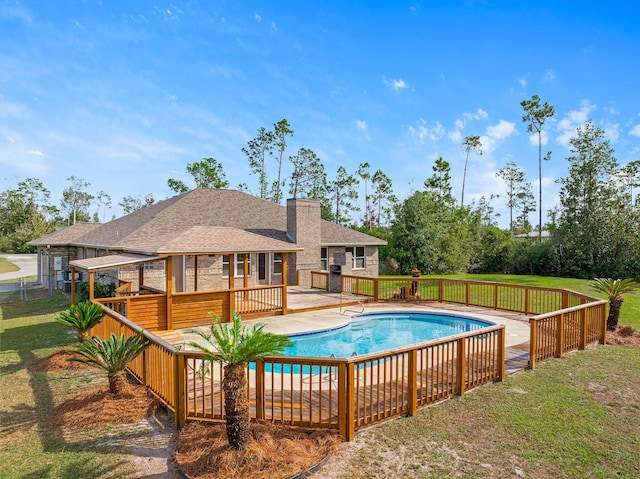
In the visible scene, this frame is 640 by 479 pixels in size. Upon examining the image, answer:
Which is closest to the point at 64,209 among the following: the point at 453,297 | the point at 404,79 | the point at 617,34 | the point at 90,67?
the point at 90,67

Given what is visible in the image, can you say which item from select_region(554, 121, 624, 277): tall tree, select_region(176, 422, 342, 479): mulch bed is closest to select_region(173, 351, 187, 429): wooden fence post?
select_region(176, 422, 342, 479): mulch bed

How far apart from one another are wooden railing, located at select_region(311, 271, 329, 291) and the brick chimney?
0.42 metres

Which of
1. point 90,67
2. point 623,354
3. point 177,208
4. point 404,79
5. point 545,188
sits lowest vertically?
point 623,354

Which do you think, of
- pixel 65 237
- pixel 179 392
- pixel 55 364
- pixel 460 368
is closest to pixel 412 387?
pixel 460 368

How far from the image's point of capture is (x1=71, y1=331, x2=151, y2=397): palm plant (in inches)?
243

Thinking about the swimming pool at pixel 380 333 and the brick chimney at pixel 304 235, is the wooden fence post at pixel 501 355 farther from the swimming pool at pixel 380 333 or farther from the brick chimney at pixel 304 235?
the brick chimney at pixel 304 235

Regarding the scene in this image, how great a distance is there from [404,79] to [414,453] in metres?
23.3

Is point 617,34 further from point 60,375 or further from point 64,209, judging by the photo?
point 64,209

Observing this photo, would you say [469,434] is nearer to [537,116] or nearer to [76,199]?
[537,116]

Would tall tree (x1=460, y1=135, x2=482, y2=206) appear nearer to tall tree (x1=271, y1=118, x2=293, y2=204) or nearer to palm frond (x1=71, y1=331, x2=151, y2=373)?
tall tree (x1=271, y1=118, x2=293, y2=204)

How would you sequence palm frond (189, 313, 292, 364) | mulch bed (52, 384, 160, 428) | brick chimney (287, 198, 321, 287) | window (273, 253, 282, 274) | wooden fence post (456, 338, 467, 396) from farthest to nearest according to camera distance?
brick chimney (287, 198, 321, 287) < window (273, 253, 282, 274) < wooden fence post (456, 338, 467, 396) < mulch bed (52, 384, 160, 428) < palm frond (189, 313, 292, 364)

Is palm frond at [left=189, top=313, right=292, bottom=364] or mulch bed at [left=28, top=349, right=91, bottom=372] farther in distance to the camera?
mulch bed at [left=28, top=349, right=91, bottom=372]

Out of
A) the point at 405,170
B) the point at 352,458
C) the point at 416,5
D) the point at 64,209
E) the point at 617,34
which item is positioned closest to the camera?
the point at 352,458

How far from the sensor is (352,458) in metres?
4.58
